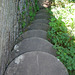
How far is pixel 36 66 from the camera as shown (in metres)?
2.42

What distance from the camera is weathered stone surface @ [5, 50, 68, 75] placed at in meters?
2.36

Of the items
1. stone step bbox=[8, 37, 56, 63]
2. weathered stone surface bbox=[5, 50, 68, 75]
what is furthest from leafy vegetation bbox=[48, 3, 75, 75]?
weathered stone surface bbox=[5, 50, 68, 75]

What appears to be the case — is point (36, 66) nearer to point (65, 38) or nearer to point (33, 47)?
point (33, 47)

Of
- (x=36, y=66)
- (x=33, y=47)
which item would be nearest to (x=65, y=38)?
(x=33, y=47)

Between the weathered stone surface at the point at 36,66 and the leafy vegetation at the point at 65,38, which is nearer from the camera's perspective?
the weathered stone surface at the point at 36,66

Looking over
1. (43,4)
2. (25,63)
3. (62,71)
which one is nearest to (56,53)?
(62,71)

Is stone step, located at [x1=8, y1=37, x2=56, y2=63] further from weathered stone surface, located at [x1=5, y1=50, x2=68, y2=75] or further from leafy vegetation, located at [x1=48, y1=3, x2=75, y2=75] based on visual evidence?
weathered stone surface, located at [x1=5, y1=50, x2=68, y2=75]

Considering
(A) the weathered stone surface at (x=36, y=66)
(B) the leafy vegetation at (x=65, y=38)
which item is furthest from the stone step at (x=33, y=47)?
(A) the weathered stone surface at (x=36, y=66)

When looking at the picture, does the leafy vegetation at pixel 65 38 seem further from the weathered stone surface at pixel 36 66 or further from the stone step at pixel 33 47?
the weathered stone surface at pixel 36 66

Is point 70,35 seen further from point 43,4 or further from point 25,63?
point 43,4

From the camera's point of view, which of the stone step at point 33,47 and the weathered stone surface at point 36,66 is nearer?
the weathered stone surface at point 36,66

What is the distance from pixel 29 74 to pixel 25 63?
27 centimetres

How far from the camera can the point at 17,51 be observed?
10.0ft

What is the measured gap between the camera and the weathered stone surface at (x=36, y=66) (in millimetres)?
2355
